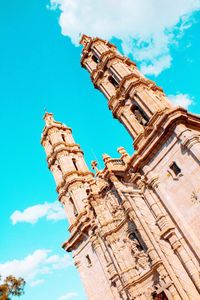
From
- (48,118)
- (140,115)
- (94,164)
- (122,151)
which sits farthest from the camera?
(48,118)

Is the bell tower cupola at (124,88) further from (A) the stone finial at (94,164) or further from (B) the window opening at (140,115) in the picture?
(A) the stone finial at (94,164)

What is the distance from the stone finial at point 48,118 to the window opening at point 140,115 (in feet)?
54.8

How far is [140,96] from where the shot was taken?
2269 cm

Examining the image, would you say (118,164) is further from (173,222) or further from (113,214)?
(173,222)

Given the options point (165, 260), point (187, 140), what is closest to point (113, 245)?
point (165, 260)

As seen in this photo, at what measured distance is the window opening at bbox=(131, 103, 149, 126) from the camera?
23.1 metres

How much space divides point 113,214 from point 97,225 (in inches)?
61.1

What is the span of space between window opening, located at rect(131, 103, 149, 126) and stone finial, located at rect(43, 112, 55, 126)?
16.7 meters

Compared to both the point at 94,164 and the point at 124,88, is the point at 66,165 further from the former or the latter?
the point at 124,88

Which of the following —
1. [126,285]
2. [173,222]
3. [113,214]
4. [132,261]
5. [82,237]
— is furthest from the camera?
[82,237]

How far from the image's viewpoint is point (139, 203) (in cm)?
2084

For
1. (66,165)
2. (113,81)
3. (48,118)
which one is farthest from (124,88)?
(48,118)

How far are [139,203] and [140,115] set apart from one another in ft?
22.1

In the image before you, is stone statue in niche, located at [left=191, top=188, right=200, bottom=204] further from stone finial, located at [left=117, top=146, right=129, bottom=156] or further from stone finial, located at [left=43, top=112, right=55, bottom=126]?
stone finial, located at [left=43, top=112, right=55, bottom=126]
